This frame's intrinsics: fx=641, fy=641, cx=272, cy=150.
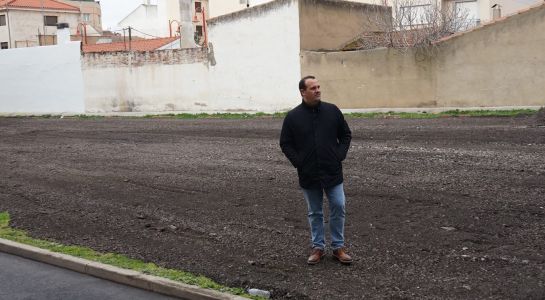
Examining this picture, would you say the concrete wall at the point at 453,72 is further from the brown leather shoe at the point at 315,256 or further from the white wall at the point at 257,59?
the brown leather shoe at the point at 315,256

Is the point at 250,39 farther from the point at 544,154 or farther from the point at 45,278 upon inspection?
the point at 45,278

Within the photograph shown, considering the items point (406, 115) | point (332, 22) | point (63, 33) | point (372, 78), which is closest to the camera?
point (406, 115)

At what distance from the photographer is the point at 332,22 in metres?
27.7

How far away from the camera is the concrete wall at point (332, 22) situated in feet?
85.7

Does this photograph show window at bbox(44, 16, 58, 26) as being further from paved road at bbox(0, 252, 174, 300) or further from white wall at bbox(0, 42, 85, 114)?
paved road at bbox(0, 252, 174, 300)

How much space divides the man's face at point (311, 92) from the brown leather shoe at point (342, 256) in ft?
4.87

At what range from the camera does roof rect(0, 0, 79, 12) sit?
60.3 meters

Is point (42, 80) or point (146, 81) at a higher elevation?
point (42, 80)

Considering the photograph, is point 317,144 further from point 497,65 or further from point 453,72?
point 453,72

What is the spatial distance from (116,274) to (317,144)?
2431mm

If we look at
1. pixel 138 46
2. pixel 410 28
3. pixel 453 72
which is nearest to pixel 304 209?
pixel 453 72

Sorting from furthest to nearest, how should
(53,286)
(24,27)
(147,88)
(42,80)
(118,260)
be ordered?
1. (24,27)
2. (42,80)
3. (147,88)
4. (118,260)
5. (53,286)

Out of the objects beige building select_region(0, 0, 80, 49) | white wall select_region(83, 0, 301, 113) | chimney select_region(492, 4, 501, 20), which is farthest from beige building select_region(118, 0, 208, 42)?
chimney select_region(492, 4, 501, 20)

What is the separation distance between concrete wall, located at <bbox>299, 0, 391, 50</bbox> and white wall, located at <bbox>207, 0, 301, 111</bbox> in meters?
0.58
